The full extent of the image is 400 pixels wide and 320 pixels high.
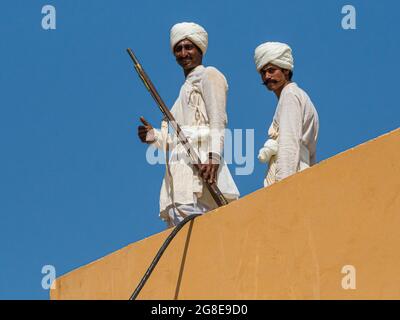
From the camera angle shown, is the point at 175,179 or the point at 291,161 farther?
the point at 175,179

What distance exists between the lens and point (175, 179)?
8.87 meters

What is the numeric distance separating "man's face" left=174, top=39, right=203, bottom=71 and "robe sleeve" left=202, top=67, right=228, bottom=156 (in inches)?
5.7

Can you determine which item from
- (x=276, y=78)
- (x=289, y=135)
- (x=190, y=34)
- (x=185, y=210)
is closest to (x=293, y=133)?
(x=289, y=135)

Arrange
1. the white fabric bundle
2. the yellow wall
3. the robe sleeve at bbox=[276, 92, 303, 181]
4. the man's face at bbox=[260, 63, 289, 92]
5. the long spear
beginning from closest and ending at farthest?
the yellow wall → the robe sleeve at bbox=[276, 92, 303, 181] → the white fabric bundle → the man's face at bbox=[260, 63, 289, 92] → the long spear

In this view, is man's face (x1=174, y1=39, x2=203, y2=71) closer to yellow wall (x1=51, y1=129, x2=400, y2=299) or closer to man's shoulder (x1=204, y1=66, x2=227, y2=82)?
man's shoulder (x1=204, y1=66, x2=227, y2=82)

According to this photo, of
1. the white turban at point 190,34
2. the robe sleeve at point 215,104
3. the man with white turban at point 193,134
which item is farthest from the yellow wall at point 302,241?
the white turban at point 190,34

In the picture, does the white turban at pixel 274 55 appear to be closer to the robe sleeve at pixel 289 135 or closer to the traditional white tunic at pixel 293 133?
the traditional white tunic at pixel 293 133

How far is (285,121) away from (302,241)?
116 cm

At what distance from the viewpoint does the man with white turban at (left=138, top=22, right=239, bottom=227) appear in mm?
Answer: 8781

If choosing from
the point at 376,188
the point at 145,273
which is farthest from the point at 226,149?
the point at 376,188

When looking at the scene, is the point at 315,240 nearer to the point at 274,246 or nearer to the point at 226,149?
the point at 274,246

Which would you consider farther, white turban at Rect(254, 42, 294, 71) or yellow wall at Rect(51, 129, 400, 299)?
white turban at Rect(254, 42, 294, 71)

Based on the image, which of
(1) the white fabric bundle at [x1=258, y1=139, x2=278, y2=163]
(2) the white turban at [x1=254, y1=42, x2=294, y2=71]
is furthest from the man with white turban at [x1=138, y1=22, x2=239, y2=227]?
(2) the white turban at [x1=254, y1=42, x2=294, y2=71]
